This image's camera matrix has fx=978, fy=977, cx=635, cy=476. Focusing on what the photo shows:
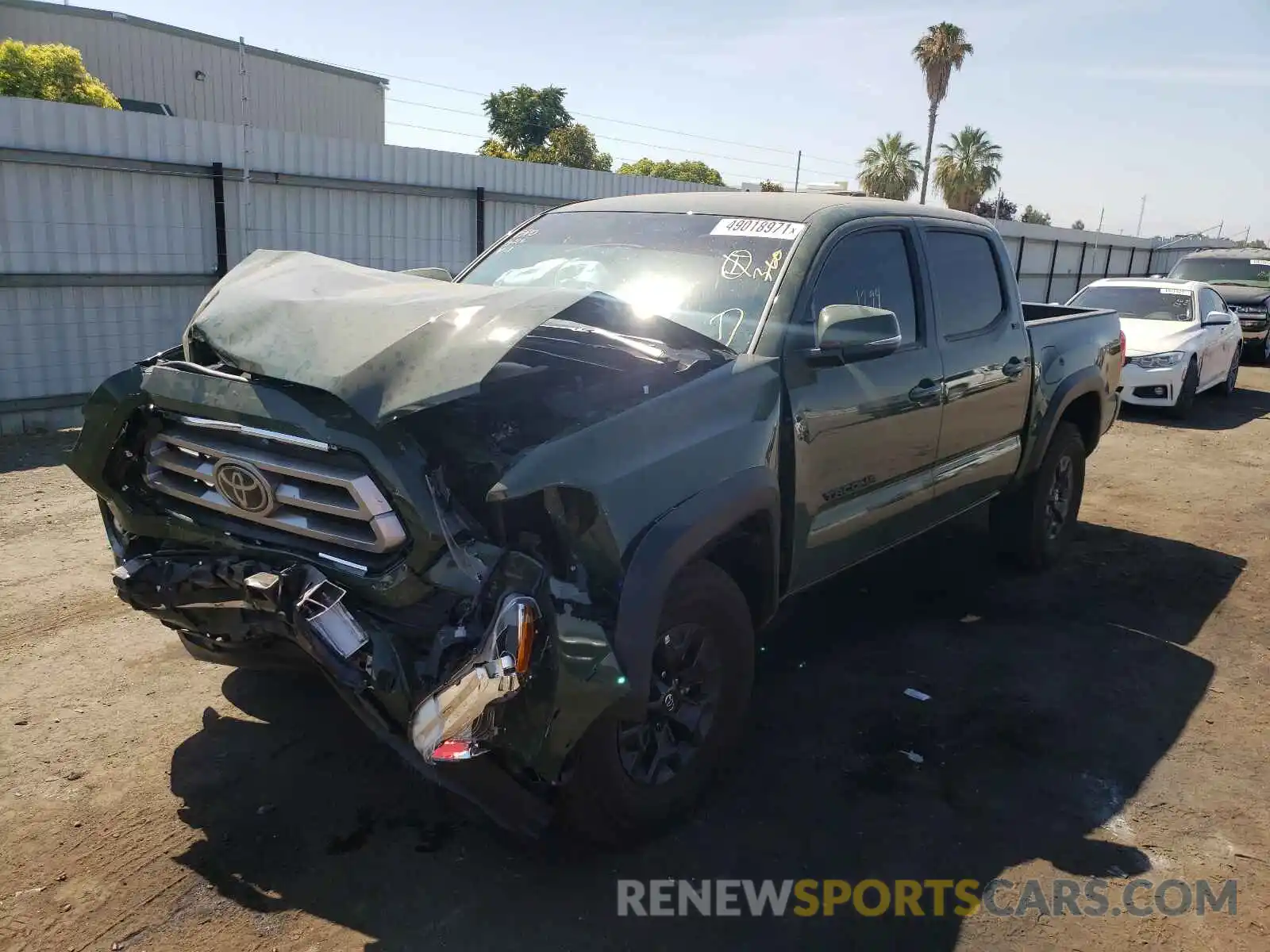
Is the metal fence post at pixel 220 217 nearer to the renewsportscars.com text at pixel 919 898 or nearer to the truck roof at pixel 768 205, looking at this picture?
the truck roof at pixel 768 205

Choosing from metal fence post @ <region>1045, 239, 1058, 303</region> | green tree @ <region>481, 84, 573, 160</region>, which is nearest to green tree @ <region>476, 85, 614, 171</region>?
green tree @ <region>481, 84, 573, 160</region>

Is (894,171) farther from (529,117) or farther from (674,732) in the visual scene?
(674,732)

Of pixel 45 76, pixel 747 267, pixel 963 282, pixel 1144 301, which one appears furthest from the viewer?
pixel 45 76

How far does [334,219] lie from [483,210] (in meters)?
2.05

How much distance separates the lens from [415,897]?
9.34ft

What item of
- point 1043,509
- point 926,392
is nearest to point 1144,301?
point 1043,509

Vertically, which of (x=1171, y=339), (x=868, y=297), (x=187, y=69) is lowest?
(x=1171, y=339)

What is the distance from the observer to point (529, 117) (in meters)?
58.1

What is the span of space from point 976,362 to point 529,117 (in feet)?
190

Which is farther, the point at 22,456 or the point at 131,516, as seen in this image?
the point at 22,456

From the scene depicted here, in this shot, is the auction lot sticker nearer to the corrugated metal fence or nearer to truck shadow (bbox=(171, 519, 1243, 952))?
truck shadow (bbox=(171, 519, 1243, 952))

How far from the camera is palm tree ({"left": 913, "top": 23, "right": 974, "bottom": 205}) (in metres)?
43.0

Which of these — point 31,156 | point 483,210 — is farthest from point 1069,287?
point 31,156

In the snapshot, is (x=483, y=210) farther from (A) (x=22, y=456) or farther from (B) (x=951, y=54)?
(B) (x=951, y=54)
